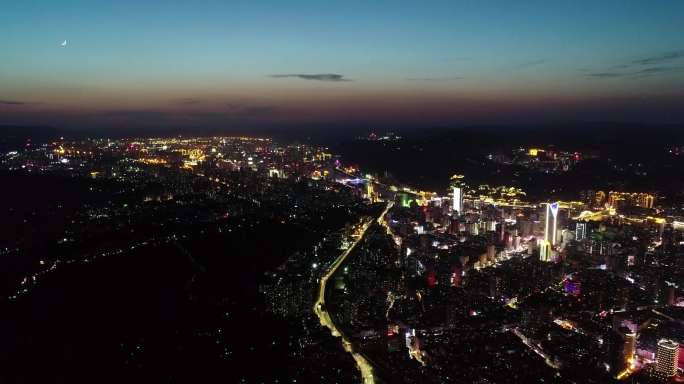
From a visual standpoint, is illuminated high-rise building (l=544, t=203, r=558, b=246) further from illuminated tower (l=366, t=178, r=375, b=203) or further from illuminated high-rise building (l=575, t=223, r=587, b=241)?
illuminated tower (l=366, t=178, r=375, b=203)

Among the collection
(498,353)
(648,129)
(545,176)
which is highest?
(648,129)

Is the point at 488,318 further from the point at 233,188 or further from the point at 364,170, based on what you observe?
the point at 364,170

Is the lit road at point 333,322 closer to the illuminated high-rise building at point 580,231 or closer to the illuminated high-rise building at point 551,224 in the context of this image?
the illuminated high-rise building at point 551,224

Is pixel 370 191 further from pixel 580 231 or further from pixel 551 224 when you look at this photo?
pixel 580 231

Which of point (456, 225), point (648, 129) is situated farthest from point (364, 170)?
point (648, 129)

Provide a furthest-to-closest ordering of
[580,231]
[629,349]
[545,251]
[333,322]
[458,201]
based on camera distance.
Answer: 1. [458,201]
2. [580,231]
3. [545,251]
4. [333,322]
5. [629,349]

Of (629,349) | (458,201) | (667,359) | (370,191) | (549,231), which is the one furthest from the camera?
(370,191)

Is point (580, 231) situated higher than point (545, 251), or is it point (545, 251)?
point (580, 231)

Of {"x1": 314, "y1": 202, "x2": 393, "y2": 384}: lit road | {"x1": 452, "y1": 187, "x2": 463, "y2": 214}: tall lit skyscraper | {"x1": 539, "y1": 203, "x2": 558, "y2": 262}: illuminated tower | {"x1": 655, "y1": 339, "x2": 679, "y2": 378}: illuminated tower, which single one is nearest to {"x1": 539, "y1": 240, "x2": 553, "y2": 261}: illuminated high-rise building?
{"x1": 539, "y1": 203, "x2": 558, "y2": 262}: illuminated tower

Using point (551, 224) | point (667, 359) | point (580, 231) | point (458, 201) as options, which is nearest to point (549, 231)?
point (551, 224)

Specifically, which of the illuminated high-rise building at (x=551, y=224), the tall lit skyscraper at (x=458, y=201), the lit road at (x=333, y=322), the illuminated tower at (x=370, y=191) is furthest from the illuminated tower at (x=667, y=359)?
the illuminated tower at (x=370, y=191)
